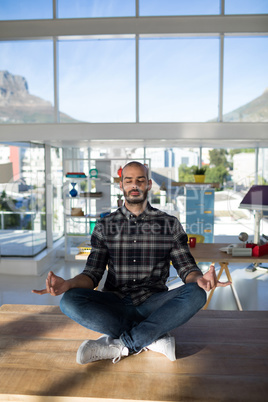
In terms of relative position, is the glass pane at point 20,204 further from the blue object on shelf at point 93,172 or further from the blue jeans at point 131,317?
the blue jeans at point 131,317

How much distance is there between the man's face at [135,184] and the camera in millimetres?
2537

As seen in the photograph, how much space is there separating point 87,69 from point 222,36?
2.40m

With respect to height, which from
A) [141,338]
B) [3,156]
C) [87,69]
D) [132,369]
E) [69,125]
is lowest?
[132,369]

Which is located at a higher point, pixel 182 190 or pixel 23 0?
pixel 23 0

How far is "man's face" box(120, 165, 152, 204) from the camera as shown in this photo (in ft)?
8.32

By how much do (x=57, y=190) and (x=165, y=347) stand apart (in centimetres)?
636

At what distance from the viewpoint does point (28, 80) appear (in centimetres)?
669

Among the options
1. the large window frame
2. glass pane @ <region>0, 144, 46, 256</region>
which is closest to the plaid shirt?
the large window frame

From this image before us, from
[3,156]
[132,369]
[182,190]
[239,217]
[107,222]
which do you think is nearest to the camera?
[132,369]

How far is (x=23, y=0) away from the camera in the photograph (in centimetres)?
647

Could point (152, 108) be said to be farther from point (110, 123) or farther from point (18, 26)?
point (18, 26)

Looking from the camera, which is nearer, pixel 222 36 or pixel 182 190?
pixel 222 36

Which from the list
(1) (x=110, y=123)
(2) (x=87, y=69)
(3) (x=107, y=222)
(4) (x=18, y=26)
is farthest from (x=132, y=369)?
(4) (x=18, y=26)

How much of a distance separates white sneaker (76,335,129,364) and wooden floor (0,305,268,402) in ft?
0.13
